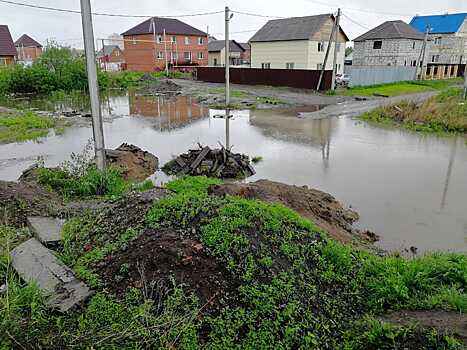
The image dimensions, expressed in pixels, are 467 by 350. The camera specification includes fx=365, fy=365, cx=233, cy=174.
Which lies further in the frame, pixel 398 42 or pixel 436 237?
pixel 398 42

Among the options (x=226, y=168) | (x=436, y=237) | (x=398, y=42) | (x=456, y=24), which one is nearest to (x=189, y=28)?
(x=398, y=42)

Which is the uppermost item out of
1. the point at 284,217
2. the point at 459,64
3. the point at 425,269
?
the point at 459,64

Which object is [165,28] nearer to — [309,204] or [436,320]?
[309,204]

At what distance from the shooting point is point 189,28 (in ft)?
165

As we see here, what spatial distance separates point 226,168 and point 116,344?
680cm

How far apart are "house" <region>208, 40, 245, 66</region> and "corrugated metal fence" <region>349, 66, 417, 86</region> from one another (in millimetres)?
27900

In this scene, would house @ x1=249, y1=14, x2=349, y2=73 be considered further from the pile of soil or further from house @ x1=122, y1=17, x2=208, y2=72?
the pile of soil

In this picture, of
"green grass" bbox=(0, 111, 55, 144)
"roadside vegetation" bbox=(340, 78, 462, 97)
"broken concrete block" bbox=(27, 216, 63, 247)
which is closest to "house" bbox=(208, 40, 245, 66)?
"roadside vegetation" bbox=(340, 78, 462, 97)

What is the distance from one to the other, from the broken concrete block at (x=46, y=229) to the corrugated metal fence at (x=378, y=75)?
2746 centimetres

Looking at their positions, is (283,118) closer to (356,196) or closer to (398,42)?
(356,196)

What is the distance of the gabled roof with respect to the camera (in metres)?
34.1

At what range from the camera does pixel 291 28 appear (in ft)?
118

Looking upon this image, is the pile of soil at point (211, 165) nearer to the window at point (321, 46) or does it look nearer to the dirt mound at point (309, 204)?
the dirt mound at point (309, 204)

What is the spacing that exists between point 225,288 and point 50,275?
181 centimetres
